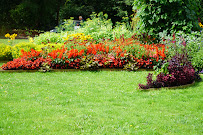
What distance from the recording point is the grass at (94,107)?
3.43 m

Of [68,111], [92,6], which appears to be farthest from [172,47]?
[92,6]

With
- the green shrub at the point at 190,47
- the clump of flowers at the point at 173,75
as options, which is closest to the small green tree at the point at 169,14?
the green shrub at the point at 190,47

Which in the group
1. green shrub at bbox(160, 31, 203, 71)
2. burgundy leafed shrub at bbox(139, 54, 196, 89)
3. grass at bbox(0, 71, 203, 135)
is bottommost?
grass at bbox(0, 71, 203, 135)

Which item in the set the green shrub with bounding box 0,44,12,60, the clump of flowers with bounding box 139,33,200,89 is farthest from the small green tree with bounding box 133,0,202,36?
the green shrub with bounding box 0,44,12,60

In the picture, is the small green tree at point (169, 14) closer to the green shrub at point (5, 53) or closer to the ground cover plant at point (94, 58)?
the ground cover plant at point (94, 58)

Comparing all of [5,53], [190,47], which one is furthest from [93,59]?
[5,53]

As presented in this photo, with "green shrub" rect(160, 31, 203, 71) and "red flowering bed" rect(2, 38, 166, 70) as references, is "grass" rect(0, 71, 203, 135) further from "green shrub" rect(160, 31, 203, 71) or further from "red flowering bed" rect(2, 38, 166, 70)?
"green shrub" rect(160, 31, 203, 71)

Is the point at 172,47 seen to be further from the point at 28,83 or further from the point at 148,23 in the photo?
the point at 28,83

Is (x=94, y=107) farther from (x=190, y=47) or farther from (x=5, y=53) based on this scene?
(x=5, y=53)

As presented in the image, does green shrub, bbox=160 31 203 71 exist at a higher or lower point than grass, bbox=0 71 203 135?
higher

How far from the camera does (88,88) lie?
5613mm

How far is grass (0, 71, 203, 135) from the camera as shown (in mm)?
3426

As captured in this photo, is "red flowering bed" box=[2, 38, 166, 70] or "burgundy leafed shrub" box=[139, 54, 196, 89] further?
"red flowering bed" box=[2, 38, 166, 70]

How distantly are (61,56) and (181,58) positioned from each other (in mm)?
3507
